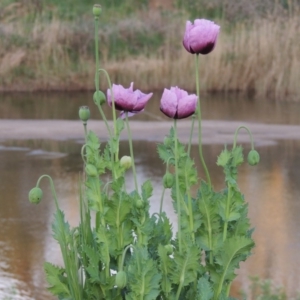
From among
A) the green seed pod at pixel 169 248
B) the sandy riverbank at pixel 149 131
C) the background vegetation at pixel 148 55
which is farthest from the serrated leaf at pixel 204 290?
the background vegetation at pixel 148 55

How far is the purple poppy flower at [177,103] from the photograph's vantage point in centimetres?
241

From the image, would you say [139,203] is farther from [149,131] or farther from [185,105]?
[149,131]

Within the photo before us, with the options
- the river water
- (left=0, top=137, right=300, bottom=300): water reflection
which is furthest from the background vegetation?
(left=0, top=137, right=300, bottom=300): water reflection

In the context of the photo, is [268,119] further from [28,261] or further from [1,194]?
[28,261]

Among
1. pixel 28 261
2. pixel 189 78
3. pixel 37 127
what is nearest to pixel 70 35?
pixel 189 78

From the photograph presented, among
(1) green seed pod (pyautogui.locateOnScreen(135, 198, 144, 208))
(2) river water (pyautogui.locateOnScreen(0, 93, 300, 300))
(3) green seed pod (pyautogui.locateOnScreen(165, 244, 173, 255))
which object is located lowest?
(2) river water (pyautogui.locateOnScreen(0, 93, 300, 300))

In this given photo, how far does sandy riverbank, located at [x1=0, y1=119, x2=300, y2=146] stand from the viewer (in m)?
9.04

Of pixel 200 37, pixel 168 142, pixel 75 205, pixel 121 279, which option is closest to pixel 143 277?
pixel 121 279

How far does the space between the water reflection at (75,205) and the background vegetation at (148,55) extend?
343cm

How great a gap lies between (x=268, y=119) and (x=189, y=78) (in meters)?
2.33

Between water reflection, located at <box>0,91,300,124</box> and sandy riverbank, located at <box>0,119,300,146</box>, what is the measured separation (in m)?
0.37

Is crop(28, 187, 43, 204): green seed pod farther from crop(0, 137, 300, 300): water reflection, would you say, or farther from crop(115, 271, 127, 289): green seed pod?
crop(0, 137, 300, 300): water reflection

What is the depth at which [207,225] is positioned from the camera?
254cm

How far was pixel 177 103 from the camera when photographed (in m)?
2.41
